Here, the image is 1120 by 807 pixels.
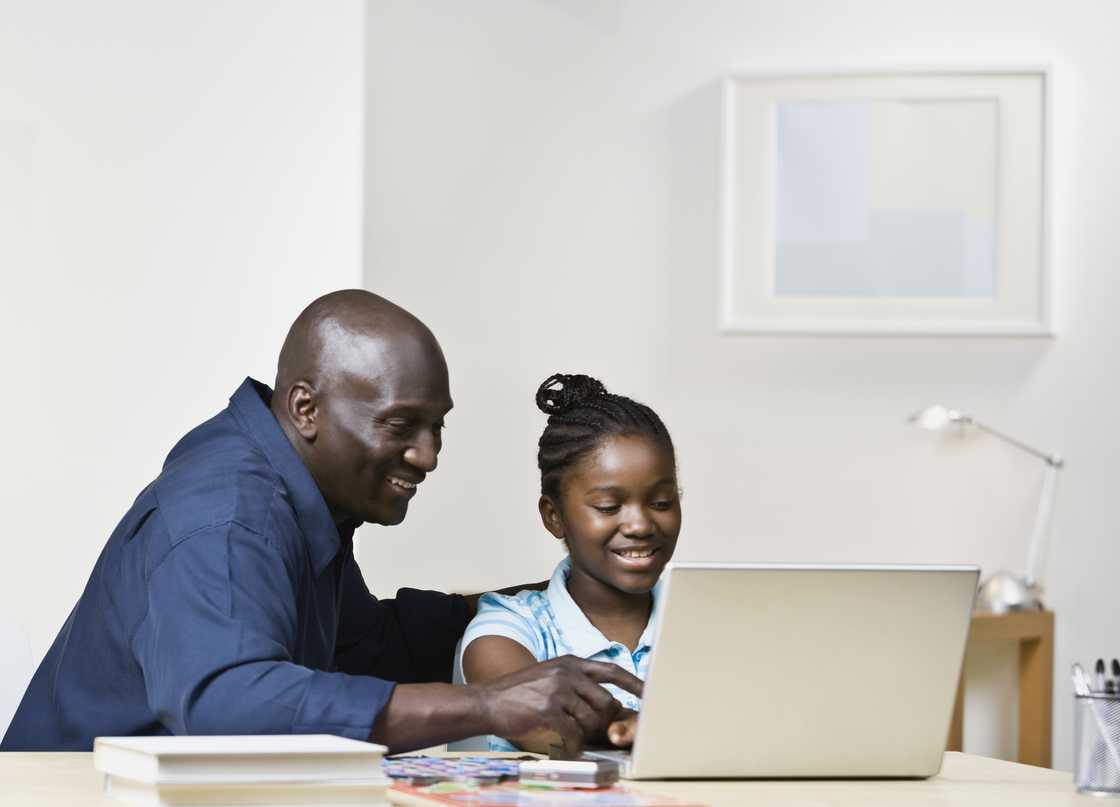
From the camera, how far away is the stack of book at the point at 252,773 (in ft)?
3.85

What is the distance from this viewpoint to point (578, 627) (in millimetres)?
1864

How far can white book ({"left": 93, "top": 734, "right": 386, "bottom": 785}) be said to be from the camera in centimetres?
117

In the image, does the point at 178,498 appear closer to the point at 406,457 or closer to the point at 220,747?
the point at 406,457

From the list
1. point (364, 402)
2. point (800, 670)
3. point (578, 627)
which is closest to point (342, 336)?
point (364, 402)

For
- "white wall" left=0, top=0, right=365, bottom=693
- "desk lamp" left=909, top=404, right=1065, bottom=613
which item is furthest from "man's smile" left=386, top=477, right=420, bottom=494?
"desk lamp" left=909, top=404, right=1065, bottom=613

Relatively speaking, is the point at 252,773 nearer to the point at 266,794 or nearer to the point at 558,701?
the point at 266,794

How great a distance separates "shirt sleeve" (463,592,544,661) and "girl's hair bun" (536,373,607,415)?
251mm

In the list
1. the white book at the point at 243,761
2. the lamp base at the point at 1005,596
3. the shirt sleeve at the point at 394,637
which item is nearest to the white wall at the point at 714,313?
the lamp base at the point at 1005,596

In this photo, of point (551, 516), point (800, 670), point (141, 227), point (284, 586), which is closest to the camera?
point (800, 670)

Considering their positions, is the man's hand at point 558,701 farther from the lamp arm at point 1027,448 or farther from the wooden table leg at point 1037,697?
the lamp arm at point 1027,448

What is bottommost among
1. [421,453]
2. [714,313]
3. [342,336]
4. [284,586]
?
[284,586]

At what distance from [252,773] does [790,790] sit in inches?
18.5

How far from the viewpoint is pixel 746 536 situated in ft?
11.5

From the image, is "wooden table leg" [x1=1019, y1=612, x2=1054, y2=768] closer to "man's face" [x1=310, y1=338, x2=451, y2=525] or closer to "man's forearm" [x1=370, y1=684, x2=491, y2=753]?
"man's face" [x1=310, y1=338, x2=451, y2=525]
